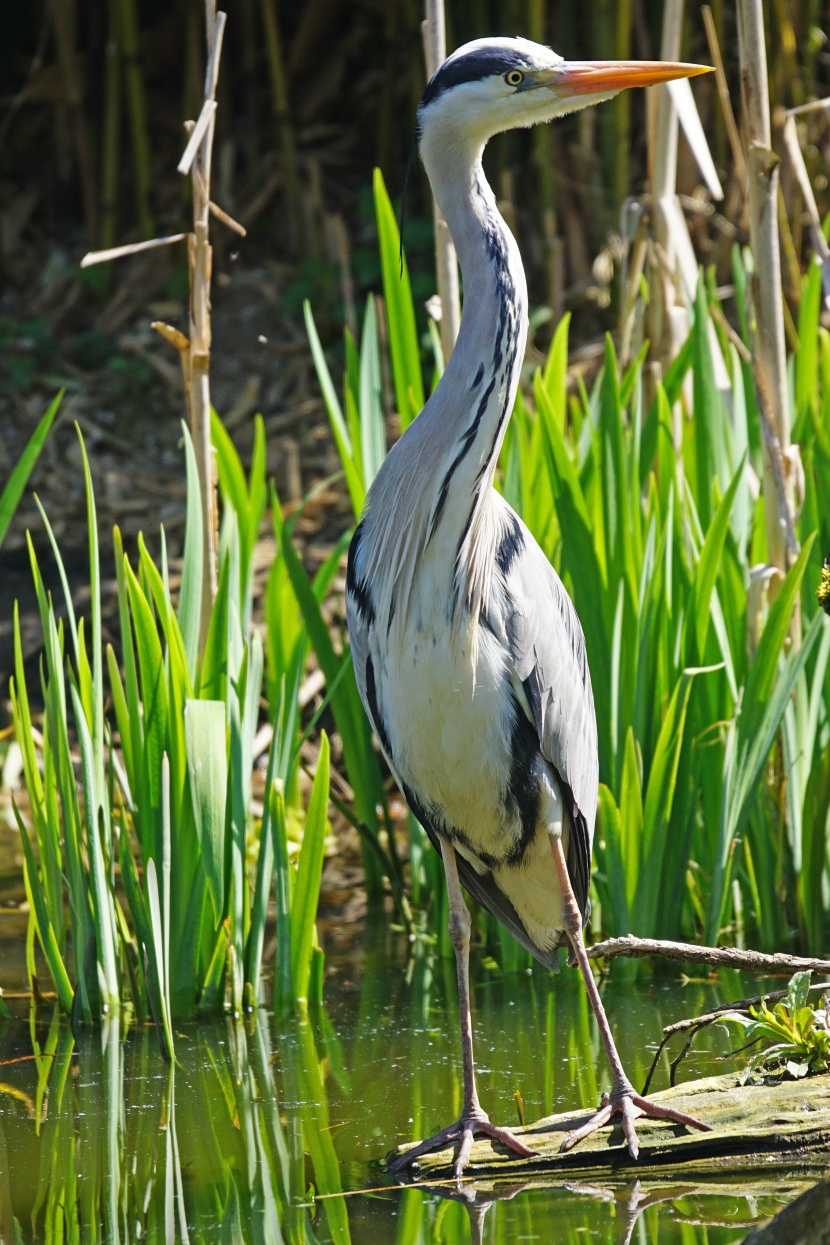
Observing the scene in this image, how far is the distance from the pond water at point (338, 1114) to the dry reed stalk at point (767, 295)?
3.94 ft

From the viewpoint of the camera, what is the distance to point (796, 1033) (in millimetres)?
2527

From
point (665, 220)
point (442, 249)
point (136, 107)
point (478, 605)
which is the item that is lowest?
point (478, 605)

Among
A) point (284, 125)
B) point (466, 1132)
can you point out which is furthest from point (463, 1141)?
point (284, 125)

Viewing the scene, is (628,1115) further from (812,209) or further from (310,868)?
(812,209)

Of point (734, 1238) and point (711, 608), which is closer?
point (734, 1238)

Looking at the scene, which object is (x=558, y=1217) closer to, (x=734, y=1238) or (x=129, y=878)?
(x=734, y=1238)

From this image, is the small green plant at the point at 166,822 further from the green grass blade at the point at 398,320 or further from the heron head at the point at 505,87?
the heron head at the point at 505,87

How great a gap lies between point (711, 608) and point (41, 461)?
431 centimetres

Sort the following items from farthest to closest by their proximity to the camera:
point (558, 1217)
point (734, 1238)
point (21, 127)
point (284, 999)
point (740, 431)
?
point (21, 127) → point (740, 431) → point (284, 999) → point (558, 1217) → point (734, 1238)

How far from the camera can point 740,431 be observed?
380 centimetres

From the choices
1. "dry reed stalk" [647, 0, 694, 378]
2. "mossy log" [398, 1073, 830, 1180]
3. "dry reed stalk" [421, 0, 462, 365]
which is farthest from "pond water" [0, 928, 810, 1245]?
"dry reed stalk" [647, 0, 694, 378]

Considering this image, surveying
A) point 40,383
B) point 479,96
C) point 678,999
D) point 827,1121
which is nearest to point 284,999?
point 678,999

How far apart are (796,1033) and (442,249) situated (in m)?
2.14

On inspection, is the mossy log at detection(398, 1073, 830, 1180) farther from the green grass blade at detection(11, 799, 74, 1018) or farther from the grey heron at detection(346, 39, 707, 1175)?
the green grass blade at detection(11, 799, 74, 1018)
